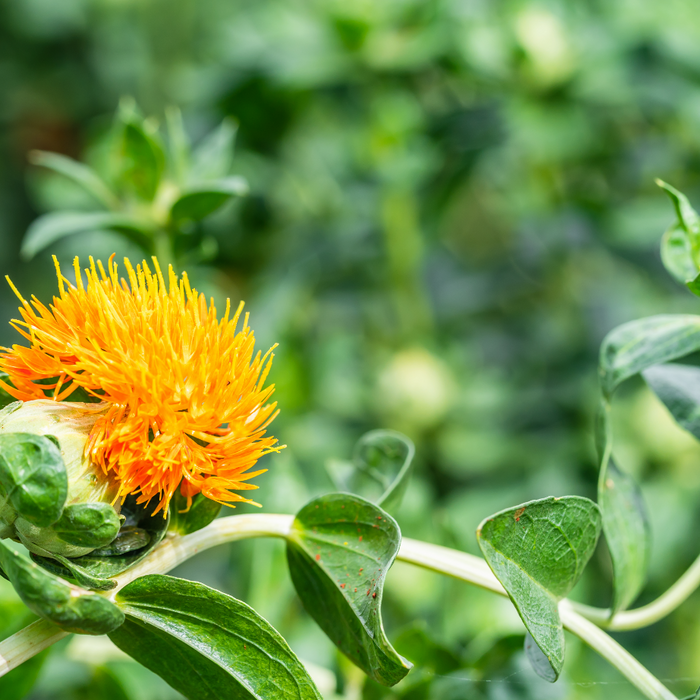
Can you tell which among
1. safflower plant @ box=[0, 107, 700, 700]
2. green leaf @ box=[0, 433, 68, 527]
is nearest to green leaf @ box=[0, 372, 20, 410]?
safflower plant @ box=[0, 107, 700, 700]

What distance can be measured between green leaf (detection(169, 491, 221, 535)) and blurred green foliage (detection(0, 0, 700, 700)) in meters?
0.53

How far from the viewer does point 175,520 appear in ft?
1.79

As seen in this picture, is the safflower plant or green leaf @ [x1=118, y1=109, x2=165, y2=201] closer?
the safflower plant

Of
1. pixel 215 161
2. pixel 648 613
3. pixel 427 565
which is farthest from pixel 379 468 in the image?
pixel 215 161

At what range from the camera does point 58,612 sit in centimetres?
44

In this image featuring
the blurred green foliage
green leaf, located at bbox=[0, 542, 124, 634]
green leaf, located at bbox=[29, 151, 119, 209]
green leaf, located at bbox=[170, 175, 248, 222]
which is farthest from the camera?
the blurred green foliage

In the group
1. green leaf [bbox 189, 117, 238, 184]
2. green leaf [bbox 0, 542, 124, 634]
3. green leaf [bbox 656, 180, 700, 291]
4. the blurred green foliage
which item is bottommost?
the blurred green foliage

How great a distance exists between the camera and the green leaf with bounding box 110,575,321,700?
0.50m

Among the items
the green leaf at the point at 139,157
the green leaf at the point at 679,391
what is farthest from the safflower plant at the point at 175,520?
the green leaf at the point at 139,157

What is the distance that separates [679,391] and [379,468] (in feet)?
0.91

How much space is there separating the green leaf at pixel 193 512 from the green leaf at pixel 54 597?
90 mm

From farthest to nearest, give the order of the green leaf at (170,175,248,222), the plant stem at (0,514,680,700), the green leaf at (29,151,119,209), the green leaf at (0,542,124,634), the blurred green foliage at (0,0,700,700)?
the blurred green foliage at (0,0,700,700) < the green leaf at (29,151,119,209) < the green leaf at (170,175,248,222) < the plant stem at (0,514,680,700) < the green leaf at (0,542,124,634)

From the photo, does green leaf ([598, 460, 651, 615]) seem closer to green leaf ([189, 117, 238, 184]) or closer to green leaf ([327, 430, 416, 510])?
green leaf ([327, 430, 416, 510])

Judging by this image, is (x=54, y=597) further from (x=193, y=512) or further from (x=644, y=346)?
(x=644, y=346)
